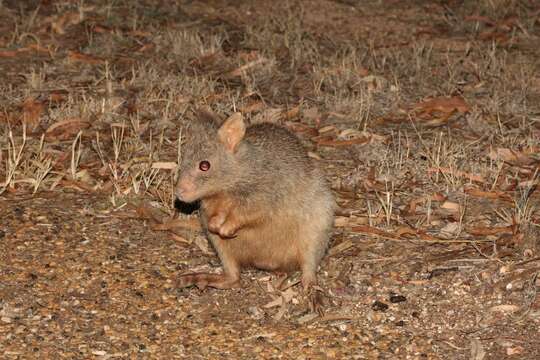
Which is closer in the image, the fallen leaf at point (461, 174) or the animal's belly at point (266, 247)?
the animal's belly at point (266, 247)

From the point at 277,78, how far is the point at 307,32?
4.28 feet

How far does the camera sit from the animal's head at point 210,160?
5465 mm

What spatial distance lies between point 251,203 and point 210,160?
34cm

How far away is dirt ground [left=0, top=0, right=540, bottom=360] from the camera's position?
508 cm

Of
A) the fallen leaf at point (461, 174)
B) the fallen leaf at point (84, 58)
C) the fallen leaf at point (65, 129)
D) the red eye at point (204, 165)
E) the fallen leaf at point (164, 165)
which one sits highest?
the red eye at point (204, 165)

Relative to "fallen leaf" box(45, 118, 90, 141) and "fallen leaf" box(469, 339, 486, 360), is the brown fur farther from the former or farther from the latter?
"fallen leaf" box(45, 118, 90, 141)

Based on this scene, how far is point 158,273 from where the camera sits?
5.65 m

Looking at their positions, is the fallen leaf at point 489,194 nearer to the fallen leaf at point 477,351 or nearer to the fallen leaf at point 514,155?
the fallen leaf at point 514,155

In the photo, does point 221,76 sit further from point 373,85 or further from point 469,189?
point 469,189

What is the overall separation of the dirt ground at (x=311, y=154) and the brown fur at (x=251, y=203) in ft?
0.58

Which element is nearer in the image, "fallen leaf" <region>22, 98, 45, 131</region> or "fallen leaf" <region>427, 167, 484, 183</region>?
"fallen leaf" <region>427, 167, 484, 183</region>

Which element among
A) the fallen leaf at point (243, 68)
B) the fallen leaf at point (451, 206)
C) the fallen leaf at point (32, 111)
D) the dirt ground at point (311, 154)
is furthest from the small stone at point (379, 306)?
the fallen leaf at point (243, 68)

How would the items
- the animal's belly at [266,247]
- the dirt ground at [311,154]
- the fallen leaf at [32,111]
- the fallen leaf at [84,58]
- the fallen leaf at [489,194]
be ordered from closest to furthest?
the dirt ground at [311,154] < the animal's belly at [266,247] < the fallen leaf at [489,194] < the fallen leaf at [32,111] < the fallen leaf at [84,58]

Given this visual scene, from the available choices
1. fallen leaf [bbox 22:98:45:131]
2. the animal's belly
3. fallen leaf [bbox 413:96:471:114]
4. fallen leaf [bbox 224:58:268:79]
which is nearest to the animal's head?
the animal's belly
